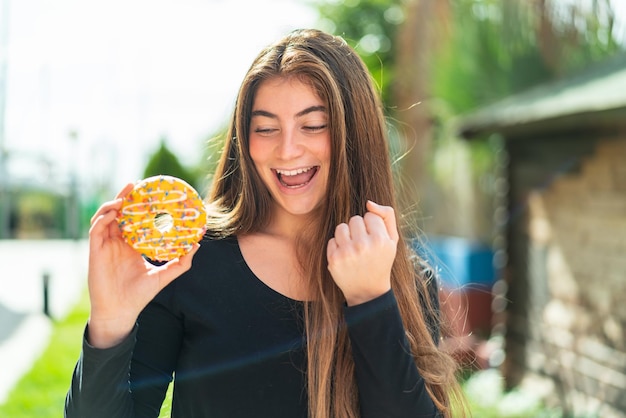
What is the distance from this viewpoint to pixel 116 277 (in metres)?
1.57

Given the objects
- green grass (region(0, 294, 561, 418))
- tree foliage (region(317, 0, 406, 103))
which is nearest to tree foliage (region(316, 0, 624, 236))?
tree foliage (region(317, 0, 406, 103))

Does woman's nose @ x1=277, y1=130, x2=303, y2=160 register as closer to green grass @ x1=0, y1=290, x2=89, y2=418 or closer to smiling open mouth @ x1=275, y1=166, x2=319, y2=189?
smiling open mouth @ x1=275, y1=166, x2=319, y2=189

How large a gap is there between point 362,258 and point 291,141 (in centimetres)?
36

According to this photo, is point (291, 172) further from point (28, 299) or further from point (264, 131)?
point (28, 299)

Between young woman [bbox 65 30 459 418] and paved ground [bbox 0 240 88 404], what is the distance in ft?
18.7

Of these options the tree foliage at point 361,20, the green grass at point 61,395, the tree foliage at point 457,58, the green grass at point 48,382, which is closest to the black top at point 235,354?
the tree foliage at point 457,58

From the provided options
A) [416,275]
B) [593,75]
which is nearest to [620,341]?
[593,75]

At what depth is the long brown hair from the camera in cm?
172

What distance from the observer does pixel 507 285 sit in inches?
298

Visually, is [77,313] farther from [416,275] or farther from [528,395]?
[416,275]

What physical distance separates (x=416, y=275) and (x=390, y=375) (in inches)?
17.4

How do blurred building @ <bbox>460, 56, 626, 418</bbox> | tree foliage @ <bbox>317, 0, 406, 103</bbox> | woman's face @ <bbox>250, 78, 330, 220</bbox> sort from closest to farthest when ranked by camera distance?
woman's face @ <bbox>250, 78, 330, 220</bbox> < blurred building @ <bbox>460, 56, 626, 418</bbox> < tree foliage @ <bbox>317, 0, 406, 103</bbox>

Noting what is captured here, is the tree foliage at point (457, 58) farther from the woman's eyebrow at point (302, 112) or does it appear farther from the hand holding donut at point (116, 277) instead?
the hand holding donut at point (116, 277)

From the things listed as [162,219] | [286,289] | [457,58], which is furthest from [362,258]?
[457,58]
